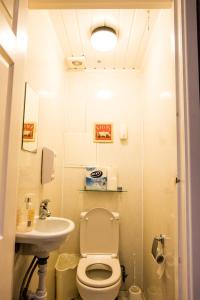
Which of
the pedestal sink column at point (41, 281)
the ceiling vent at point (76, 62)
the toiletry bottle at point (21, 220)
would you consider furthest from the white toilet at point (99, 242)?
the ceiling vent at point (76, 62)

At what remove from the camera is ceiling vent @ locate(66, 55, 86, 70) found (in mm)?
2232

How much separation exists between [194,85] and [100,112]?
166 cm

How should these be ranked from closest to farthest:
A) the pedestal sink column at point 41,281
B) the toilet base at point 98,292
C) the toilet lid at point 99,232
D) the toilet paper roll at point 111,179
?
the pedestal sink column at point 41,281 → the toilet base at point 98,292 → the toilet lid at point 99,232 → the toilet paper roll at point 111,179

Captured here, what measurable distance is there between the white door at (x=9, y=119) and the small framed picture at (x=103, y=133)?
1537 mm

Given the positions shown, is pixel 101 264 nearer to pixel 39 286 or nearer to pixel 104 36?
pixel 39 286

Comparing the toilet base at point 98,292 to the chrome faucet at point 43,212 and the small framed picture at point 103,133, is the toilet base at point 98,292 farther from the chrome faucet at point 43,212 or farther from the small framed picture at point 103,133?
the small framed picture at point 103,133

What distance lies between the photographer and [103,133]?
8.02 feet

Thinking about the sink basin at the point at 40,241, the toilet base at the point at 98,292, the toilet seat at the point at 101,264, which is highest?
the sink basin at the point at 40,241

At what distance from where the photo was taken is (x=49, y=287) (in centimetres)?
183

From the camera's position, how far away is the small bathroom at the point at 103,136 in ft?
4.86

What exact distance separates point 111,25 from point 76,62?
61 cm

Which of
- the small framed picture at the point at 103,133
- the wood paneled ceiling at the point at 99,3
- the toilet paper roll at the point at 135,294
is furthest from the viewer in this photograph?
the small framed picture at the point at 103,133

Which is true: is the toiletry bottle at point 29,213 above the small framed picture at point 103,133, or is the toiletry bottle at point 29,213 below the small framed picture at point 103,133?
below

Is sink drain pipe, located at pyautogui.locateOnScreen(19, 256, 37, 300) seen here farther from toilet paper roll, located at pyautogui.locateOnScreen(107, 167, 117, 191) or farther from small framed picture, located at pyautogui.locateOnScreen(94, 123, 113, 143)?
small framed picture, located at pyautogui.locateOnScreen(94, 123, 113, 143)
